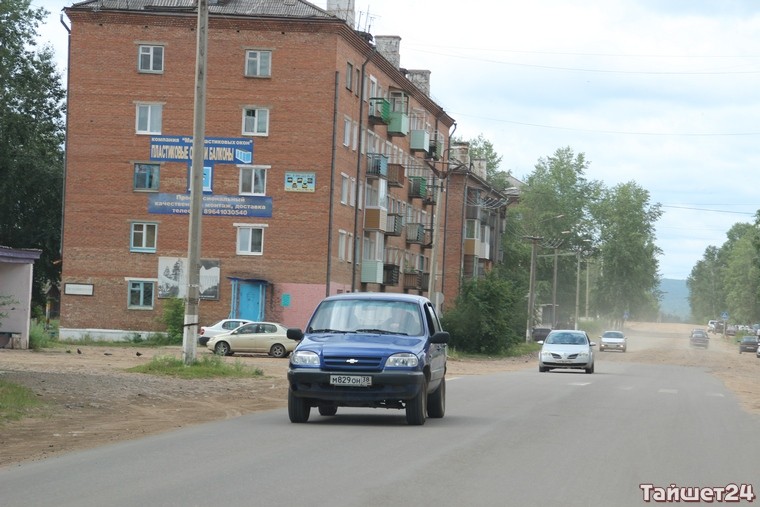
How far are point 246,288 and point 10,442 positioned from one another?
43690 mm

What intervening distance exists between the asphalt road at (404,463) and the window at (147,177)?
39869mm

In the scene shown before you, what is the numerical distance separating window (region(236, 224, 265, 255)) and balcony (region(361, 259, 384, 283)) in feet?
26.2

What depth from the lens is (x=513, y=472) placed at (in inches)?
451

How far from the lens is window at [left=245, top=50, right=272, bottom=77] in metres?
57.8

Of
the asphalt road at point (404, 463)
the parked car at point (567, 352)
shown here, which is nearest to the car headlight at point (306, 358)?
the asphalt road at point (404, 463)

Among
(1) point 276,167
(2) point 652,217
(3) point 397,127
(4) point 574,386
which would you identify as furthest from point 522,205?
(4) point 574,386

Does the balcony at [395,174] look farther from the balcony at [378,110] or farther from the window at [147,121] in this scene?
the window at [147,121]

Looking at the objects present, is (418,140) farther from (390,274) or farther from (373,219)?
(373,219)

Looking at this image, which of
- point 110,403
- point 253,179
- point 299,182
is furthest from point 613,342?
point 110,403

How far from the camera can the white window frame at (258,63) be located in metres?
57.8

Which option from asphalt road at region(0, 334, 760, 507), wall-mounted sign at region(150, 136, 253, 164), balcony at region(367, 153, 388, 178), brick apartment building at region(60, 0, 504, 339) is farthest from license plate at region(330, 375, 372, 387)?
balcony at region(367, 153, 388, 178)

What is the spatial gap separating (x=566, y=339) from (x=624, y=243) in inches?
3595

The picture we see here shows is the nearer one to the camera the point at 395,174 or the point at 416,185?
the point at 395,174

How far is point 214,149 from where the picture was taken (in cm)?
5791
